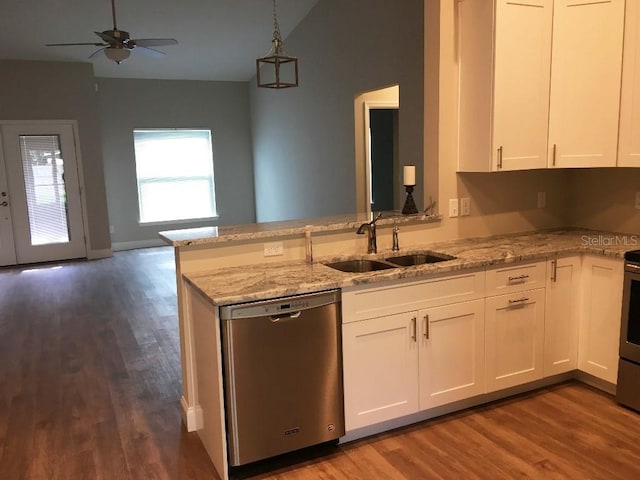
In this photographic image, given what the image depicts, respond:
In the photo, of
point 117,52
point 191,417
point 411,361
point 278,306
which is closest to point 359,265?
point 411,361

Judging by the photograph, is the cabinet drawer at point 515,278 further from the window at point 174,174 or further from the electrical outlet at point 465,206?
the window at point 174,174

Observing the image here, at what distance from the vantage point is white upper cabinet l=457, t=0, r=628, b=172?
3056 mm

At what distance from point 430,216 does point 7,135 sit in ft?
22.0

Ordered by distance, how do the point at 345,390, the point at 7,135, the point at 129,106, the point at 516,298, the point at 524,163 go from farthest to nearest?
1. the point at 129,106
2. the point at 7,135
3. the point at 524,163
4. the point at 516,298
5. the point at 345,390

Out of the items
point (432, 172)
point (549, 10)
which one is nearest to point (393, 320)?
point (432, 172)

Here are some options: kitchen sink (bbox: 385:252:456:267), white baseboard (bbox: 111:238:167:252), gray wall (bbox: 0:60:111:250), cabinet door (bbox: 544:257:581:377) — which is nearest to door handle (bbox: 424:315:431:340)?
kitchen sink (bbox: 385:252:456:267)

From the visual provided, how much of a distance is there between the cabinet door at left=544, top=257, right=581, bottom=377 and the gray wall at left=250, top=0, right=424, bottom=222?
212cm

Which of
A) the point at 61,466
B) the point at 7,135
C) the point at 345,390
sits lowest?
the point at 61,466

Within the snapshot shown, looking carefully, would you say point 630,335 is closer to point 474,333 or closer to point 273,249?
point 474,333

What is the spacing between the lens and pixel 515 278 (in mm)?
3021

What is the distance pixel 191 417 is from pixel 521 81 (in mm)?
2739

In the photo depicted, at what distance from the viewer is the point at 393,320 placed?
8.83 feet

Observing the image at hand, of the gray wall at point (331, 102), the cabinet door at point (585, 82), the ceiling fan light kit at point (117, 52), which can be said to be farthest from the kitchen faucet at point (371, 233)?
the ceiling fan light kit at point (117, 52)

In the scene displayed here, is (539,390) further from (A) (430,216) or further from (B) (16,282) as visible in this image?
(B) (16,282)
